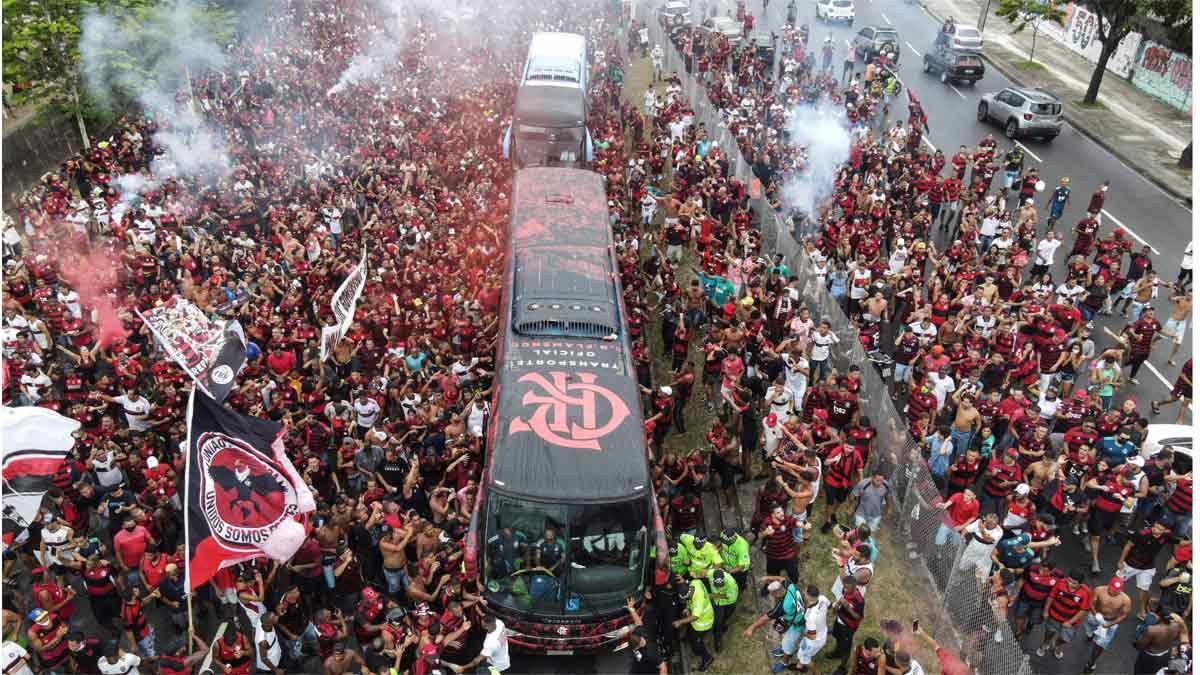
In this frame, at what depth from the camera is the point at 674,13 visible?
44750mm

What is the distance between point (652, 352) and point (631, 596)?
808 cm

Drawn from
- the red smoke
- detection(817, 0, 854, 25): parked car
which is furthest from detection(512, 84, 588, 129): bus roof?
detection(817, 0, 854, 25): parked car

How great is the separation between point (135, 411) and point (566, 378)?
22.2ft

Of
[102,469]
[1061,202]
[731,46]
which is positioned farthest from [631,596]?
[731,46]

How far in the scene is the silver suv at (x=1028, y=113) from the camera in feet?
95.2

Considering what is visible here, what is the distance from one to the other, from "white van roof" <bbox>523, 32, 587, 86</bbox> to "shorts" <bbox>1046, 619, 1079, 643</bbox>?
1994 centimetres

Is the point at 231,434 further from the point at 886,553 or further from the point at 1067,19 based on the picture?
the point at 1067,19

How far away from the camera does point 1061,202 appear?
70.3 ft

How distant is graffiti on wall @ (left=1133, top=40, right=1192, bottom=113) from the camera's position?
107 ft

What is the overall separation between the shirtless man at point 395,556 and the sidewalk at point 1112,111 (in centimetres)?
2470

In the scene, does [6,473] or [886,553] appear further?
[886,553]

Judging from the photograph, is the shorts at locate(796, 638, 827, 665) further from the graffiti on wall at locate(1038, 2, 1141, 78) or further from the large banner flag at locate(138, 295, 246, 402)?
the graffiti on wall at locate(1038, 2, 1141, 78)

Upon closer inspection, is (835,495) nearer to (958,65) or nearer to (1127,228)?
(1127,228)

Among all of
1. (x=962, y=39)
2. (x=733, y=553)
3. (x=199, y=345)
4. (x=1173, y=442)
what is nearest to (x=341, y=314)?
(x=199, y=345)
